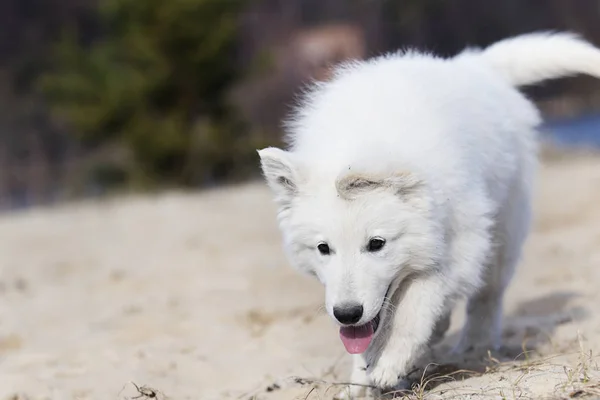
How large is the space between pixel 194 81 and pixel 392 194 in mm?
11694

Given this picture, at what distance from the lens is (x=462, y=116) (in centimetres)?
398

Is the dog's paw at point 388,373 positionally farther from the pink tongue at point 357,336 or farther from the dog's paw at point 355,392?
the dog's paw at point 355,392

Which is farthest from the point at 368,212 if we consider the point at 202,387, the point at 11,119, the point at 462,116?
the point at 11,119

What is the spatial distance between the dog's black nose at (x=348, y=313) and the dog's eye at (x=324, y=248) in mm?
279

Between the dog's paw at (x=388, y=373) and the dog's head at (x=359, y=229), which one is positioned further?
the dog's paw at (x=388, y=373)

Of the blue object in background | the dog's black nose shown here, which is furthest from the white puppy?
the blue object in background

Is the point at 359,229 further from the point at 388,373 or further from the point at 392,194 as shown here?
the point at 388,373

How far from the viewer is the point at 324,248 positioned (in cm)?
352

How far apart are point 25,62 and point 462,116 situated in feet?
57.4

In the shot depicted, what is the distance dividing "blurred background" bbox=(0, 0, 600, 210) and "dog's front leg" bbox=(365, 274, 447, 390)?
898 centimetres

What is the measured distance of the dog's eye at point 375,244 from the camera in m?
3.45

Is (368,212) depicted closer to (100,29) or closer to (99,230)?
(99,230)

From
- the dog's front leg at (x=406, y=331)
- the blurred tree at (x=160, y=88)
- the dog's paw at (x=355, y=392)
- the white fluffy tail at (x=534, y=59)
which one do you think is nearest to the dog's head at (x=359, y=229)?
the dog's front leg at (x=406, y=331)

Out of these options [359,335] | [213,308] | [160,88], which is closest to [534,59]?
[359,335]
